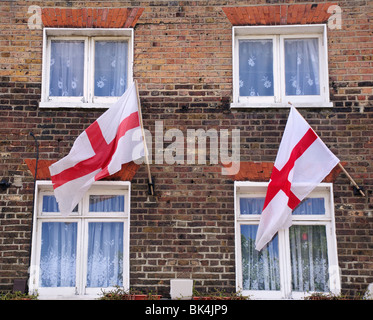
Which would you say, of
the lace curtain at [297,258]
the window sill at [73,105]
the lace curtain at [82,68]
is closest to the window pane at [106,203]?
the window sill at [73,105]

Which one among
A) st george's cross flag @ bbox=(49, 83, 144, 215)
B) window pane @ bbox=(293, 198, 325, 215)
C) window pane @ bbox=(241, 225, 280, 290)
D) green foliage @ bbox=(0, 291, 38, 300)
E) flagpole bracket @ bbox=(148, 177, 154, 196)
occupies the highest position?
st george's cross flag @ bbox=(49, 83, 144, 215)

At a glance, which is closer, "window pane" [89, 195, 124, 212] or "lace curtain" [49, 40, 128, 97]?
"window pane" [89, 195, 124, 212]

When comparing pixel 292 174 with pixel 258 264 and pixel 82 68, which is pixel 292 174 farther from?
pixel 82 68

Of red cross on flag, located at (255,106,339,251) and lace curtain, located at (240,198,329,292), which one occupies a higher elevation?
red cross on flag, located at (255,106,339,251)

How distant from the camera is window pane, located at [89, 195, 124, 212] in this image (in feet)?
31.3

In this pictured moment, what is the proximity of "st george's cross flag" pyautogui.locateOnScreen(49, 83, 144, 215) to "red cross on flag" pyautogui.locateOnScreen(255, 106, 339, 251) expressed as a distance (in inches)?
79.3

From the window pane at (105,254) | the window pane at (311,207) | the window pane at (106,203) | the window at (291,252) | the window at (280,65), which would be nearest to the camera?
the window at (291,252)

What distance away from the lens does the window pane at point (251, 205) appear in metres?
9.52

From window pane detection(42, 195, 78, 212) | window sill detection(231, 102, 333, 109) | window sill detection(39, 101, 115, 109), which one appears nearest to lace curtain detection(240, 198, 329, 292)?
window sill detection(231, 102, 333, 109)

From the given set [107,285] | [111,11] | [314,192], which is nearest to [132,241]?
[107,285]

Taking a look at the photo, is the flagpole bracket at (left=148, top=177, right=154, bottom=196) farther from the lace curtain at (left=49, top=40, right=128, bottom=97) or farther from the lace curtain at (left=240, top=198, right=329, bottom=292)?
the lace curtain at (left=49, top=40, right=128, bottom=97)

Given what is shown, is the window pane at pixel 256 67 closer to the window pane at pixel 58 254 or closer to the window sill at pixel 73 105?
the window sill at pixel 73 105

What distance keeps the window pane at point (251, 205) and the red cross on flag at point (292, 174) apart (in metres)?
0.48
